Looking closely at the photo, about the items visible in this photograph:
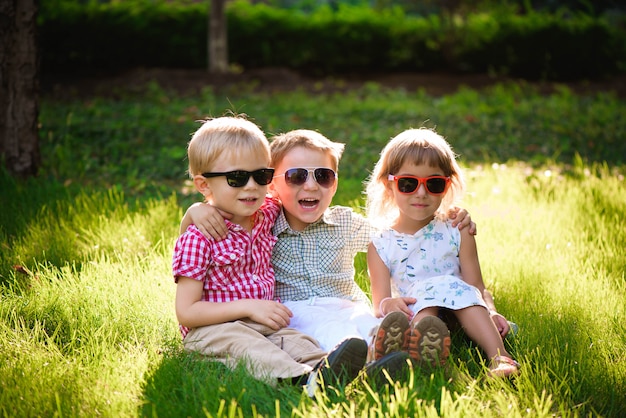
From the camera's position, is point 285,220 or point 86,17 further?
point 86,17

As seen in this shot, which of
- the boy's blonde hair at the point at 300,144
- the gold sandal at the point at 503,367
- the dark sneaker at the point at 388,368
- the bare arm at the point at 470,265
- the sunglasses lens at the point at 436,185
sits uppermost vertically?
the boy's blonde hair at the point at 300,144

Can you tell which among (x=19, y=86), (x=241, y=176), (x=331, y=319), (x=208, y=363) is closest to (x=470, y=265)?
(x=331, y=319)

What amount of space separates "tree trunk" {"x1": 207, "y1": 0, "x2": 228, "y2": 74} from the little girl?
1045 centimetres

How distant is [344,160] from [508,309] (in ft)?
13.7

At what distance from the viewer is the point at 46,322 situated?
3105mm

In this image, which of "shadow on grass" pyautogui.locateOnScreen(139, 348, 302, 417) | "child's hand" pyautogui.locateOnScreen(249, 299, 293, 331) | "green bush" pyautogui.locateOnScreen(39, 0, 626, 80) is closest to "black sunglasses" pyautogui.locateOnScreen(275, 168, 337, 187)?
"child's hand" pyautogui.locateOnScreen(249, 299, 293, 331)

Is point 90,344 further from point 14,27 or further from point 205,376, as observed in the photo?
point 14,27

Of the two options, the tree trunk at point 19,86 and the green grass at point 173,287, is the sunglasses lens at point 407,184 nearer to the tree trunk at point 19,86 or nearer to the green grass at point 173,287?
the green grass at point 173,287

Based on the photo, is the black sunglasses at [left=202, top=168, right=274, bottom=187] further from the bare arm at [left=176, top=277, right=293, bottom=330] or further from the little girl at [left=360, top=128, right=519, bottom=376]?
the little girl at [left=360, top=128, right=519, bottom=376]

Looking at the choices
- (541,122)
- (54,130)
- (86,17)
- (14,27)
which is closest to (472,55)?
(541,122)

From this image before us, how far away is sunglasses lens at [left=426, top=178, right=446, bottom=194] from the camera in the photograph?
9.77 ft

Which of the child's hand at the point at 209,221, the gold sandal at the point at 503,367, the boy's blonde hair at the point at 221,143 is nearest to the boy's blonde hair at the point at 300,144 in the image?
the boy's blonde hair at the point at 221,143

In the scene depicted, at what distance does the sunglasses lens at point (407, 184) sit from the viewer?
2982mm

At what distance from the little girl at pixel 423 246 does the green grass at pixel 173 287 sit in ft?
0.79
